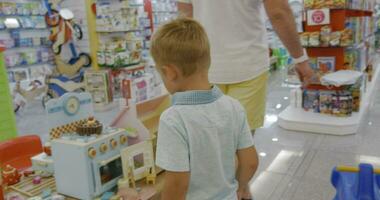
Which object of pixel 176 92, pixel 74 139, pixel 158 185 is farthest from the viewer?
pixel 158 185

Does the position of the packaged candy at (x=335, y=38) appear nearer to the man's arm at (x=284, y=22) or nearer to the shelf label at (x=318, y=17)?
the shelf label at (x=318, y=17)

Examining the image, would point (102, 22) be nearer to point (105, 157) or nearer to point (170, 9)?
point (170, 9)

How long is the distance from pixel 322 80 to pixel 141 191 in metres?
3.05

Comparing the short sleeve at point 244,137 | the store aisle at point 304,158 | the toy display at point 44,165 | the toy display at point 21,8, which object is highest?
the toy display at point 21,8

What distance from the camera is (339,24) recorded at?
3994 mm

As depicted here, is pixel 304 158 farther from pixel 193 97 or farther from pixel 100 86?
pixel 100 86

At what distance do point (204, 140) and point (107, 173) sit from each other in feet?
1.42

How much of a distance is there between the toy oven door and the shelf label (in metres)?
3.30

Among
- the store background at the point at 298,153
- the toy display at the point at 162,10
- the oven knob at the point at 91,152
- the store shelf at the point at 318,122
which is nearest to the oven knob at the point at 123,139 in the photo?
the oven knob at the point at 91,152

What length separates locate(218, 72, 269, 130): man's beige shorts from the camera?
5.66 ft

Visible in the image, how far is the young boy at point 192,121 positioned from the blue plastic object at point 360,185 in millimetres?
861

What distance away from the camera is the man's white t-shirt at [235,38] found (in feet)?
5.44

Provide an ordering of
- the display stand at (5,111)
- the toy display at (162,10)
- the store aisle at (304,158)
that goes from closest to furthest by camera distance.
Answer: the store aisle at (304,158)
the display stand at (5,111)
the toy display at (162,10)

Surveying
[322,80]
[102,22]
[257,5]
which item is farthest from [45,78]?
[257,5]
